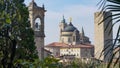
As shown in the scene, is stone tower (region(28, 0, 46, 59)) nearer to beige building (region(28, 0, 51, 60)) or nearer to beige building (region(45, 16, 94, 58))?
beige building (region(28, 0, 51, 60))

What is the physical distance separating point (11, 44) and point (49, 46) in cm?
8651

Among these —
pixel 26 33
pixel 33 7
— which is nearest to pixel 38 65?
pixel 26 33

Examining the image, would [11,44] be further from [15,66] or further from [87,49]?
[87,49]

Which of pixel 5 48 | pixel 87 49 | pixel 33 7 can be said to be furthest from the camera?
pixel 87 49

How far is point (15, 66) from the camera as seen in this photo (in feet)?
7.63

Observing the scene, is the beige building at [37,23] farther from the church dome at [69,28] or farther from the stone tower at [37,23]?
the church dome at [69,28]

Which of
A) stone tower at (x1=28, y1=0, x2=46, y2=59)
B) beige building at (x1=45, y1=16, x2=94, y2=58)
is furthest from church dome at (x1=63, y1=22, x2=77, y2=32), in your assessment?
stone tower at (x1=28, y1=0, x2=46, y2=59)

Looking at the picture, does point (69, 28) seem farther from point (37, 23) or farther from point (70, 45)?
point (37, 23)

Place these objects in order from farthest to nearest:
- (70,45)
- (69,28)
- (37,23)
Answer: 1. (69,28)
2. (70,45)
3. (37,23)

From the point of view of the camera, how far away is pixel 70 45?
88625mm

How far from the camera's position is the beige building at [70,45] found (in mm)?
86750

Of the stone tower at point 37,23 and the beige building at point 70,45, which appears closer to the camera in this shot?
the stone tower at point 37,23

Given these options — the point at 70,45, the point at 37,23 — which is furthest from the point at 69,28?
the point at 37,23

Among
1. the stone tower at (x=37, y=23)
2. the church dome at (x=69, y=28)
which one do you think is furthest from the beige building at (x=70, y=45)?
the stone tower at (x=37, y=23)
